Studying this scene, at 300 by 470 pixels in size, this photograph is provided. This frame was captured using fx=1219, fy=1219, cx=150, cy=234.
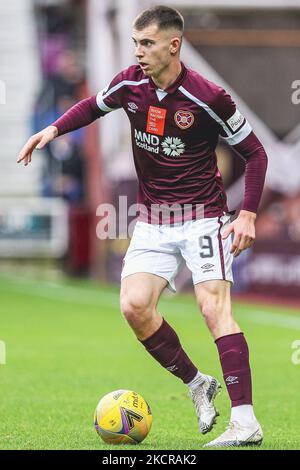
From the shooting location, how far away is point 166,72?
670cm

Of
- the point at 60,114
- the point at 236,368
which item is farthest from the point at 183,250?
the point at 60,114

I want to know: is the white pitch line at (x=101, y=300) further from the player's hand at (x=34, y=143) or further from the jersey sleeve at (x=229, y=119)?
the player's hand at (x=34, y=143)

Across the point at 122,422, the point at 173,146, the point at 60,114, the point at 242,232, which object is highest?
the point at 60,114

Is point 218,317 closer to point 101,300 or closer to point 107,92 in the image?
point 107,92

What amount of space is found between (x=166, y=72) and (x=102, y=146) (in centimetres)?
2252

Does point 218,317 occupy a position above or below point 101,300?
above

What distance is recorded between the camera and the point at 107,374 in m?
10.2

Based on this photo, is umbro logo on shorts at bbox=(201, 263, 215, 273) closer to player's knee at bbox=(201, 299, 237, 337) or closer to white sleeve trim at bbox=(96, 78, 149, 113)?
player's knee at bbox=(201, 299, 237, 337)

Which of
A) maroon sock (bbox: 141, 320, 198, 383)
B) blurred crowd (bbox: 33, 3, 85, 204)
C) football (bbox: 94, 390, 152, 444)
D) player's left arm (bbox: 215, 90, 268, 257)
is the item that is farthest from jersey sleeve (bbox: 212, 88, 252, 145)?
blurred crowd (bbox: 33, 3, 85, 204)

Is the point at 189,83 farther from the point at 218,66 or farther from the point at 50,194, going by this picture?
the point at 50,194

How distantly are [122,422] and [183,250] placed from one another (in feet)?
3.42

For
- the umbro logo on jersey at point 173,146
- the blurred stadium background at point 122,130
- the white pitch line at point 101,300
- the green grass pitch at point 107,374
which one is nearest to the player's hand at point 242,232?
the umbro logo on jersey at point 173,146

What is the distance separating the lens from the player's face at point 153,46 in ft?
21.7

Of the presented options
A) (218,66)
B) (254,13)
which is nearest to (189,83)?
(218,66)
